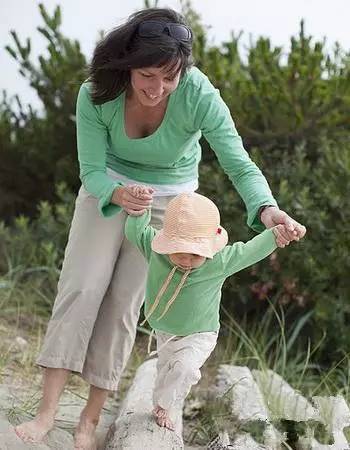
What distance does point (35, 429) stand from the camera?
285 centimetres

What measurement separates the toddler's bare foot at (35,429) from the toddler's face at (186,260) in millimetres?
683

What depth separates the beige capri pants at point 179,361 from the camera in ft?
9.04

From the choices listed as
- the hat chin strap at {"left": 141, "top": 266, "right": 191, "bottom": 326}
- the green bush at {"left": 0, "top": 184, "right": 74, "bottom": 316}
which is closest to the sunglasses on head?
the hat chin strap at {"left": 141, "top": 266, "right": 191, "bottom": 326}

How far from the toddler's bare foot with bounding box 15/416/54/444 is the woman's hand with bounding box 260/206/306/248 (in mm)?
926

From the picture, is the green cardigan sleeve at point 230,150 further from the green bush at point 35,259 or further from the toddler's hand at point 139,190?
the green bush at point 35,259

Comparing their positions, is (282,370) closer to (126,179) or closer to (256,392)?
(256,392)

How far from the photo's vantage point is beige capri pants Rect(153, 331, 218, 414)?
275 centimetres

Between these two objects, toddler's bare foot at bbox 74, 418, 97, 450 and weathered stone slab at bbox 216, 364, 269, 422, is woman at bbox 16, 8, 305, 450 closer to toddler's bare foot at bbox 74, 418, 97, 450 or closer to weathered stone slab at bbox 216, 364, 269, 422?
toddler's bare foot at bbox 74, 418, 97, 450

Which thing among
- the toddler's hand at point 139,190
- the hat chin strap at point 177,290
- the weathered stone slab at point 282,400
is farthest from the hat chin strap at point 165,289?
the weathered stone slab at point 282,400

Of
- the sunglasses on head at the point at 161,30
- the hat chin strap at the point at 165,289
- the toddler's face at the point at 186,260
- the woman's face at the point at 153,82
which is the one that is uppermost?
the sunglasses on head at the point at 161,30

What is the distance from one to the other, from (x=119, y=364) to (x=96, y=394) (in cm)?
13

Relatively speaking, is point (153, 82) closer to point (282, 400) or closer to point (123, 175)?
point (123, 175)

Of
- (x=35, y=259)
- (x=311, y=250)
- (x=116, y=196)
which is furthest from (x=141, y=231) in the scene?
(x=35, y=259)

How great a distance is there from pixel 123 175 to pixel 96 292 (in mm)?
373
